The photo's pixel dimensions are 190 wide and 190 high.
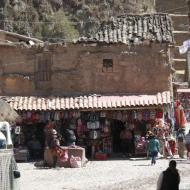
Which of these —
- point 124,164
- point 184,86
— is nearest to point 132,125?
point 124,164

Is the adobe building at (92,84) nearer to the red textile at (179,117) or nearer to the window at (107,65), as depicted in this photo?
the window at (107,65)

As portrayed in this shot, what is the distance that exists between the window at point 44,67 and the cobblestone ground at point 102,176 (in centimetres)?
470

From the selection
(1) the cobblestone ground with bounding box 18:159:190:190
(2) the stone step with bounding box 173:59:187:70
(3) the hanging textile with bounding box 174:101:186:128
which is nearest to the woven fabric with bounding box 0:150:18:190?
(1) the cobblestone ground with bounding box 18:159:190:190

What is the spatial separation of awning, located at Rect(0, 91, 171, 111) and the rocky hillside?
82.7ft

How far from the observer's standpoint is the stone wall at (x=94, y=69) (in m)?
23.8

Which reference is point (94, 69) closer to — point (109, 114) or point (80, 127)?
point (109, 114)

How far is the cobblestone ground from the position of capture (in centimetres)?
1524

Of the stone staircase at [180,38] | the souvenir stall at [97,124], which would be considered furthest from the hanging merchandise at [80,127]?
the stone staircase at [180,38]

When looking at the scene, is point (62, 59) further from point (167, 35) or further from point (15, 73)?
point (167, 35)

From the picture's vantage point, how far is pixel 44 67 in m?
24.3

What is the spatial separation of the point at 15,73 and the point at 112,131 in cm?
529

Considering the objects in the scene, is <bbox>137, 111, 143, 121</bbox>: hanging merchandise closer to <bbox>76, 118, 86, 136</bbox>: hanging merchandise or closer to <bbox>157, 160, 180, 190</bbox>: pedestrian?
<bbox>76, 118, 86, 136</bbox>: hanging merchandise

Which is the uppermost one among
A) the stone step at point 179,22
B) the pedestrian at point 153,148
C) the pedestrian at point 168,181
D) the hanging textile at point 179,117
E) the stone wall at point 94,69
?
the stone step at point 179,22

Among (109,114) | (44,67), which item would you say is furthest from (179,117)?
(44,67)
